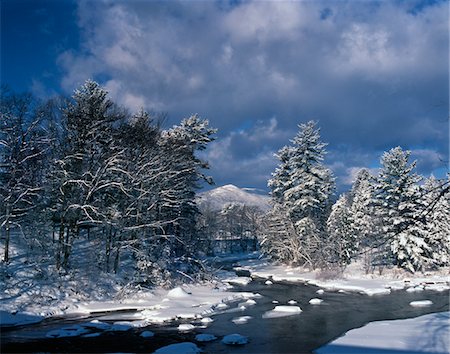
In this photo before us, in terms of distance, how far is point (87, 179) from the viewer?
25109mm

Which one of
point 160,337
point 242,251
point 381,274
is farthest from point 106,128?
point 242,251

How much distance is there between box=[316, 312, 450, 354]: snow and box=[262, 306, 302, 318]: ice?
A: 443 centimetres

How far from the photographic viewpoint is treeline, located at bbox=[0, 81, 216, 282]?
2219 cm

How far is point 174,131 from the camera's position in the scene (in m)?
35.7

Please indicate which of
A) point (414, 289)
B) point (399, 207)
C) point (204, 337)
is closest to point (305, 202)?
point (399, 207)

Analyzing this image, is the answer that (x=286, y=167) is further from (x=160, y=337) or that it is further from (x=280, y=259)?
(x=160, y=337)

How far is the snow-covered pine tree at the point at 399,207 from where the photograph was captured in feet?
117

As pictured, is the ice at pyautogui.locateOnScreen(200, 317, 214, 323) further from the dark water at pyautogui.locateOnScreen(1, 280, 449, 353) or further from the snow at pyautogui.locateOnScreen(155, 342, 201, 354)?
the snow at pyautogui.locateOnScreen(155, 342, 201, 354)

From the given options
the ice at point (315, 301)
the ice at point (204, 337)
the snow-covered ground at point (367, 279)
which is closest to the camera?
the ice at point (204, 337)

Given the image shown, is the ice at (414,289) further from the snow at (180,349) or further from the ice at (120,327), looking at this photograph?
the ice at (120,327)

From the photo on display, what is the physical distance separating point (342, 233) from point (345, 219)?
7.06 ft

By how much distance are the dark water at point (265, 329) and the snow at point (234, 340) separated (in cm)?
25

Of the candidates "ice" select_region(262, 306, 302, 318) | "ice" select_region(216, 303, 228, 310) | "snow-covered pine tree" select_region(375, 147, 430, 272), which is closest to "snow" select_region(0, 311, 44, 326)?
"ice" select_region(216, 303, 228, 310)

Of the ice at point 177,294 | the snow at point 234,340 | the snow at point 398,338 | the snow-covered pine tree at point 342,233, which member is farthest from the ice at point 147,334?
the snow-covered pine tree at point 342,233
